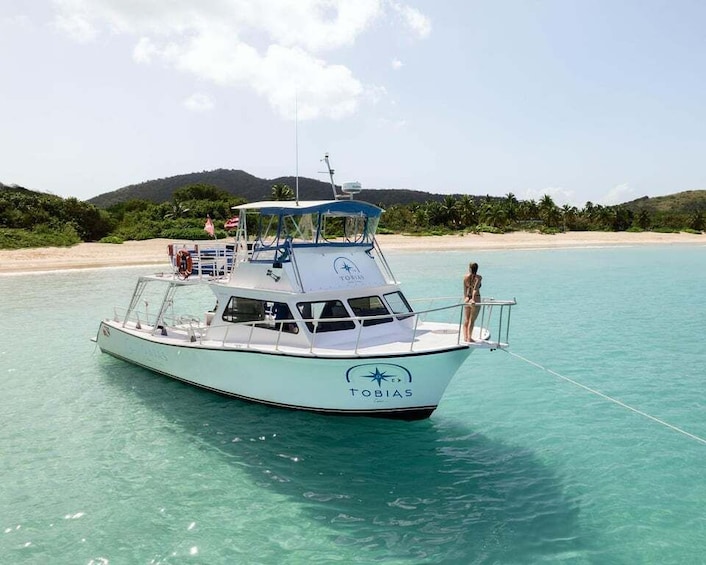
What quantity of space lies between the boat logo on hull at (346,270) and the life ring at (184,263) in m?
3.92

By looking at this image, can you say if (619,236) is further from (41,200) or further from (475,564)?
(475,564)

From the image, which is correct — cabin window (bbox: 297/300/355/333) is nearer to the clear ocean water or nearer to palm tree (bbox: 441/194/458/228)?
the clear ocean water

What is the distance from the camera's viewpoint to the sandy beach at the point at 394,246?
42.3 meters

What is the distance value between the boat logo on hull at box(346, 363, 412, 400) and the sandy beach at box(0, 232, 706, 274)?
123 ft

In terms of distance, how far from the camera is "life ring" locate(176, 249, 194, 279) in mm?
13039

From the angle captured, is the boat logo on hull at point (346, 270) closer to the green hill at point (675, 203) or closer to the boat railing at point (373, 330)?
the boat railing at point (373, 330)

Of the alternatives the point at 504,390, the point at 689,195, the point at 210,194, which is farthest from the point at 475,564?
the point at 689,195

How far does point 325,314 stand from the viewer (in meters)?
11.0

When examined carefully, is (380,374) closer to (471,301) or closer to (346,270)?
(471,301)

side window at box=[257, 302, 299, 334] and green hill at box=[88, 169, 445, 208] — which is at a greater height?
green hill at box=[88, 169, 445, 208]

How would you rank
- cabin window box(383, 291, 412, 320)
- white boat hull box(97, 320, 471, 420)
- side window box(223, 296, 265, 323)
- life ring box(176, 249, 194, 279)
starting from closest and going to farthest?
white boat hull box(97, 320, 471, 420) → side window box(223, 296, 265, 323) → cabin window box(383, 291, 412, 320) → life ring box(176, 249, 194, 279)

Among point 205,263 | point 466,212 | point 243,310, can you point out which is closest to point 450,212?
point 466,212

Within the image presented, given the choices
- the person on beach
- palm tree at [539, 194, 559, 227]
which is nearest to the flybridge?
the person on beach

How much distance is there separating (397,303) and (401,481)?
14.9 feet
